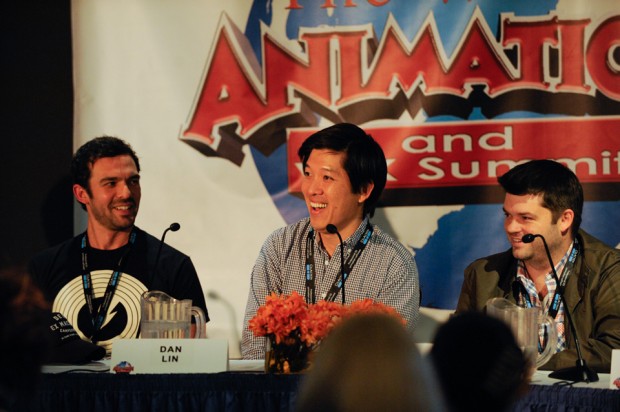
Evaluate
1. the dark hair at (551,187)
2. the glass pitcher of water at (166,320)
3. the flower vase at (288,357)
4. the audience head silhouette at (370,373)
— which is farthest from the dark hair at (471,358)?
the dark hair at (551,187)

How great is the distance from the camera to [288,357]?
2902mm

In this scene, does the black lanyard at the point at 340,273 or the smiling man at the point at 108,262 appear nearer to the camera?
the black lanyard at the point at 340,273

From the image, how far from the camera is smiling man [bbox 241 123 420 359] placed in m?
3.61

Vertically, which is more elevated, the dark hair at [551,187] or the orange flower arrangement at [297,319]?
the dark hair at [551,187]

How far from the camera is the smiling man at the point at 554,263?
139 inches

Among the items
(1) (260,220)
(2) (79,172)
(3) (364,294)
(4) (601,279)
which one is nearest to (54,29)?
(2) (79,172)

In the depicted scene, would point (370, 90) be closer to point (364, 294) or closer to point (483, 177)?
point (483, 177)

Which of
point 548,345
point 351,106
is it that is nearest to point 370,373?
point 548,345

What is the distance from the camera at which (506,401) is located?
131 centimetres

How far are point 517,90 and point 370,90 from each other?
0.59m

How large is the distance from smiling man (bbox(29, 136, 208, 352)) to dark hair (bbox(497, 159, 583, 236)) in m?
1.27

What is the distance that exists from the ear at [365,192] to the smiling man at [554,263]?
0.46 meters

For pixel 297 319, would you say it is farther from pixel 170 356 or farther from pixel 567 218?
pixel 567 218

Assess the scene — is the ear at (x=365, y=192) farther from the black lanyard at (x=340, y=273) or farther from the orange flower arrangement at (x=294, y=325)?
the orange flower arrangement at (x=294, y=325)
